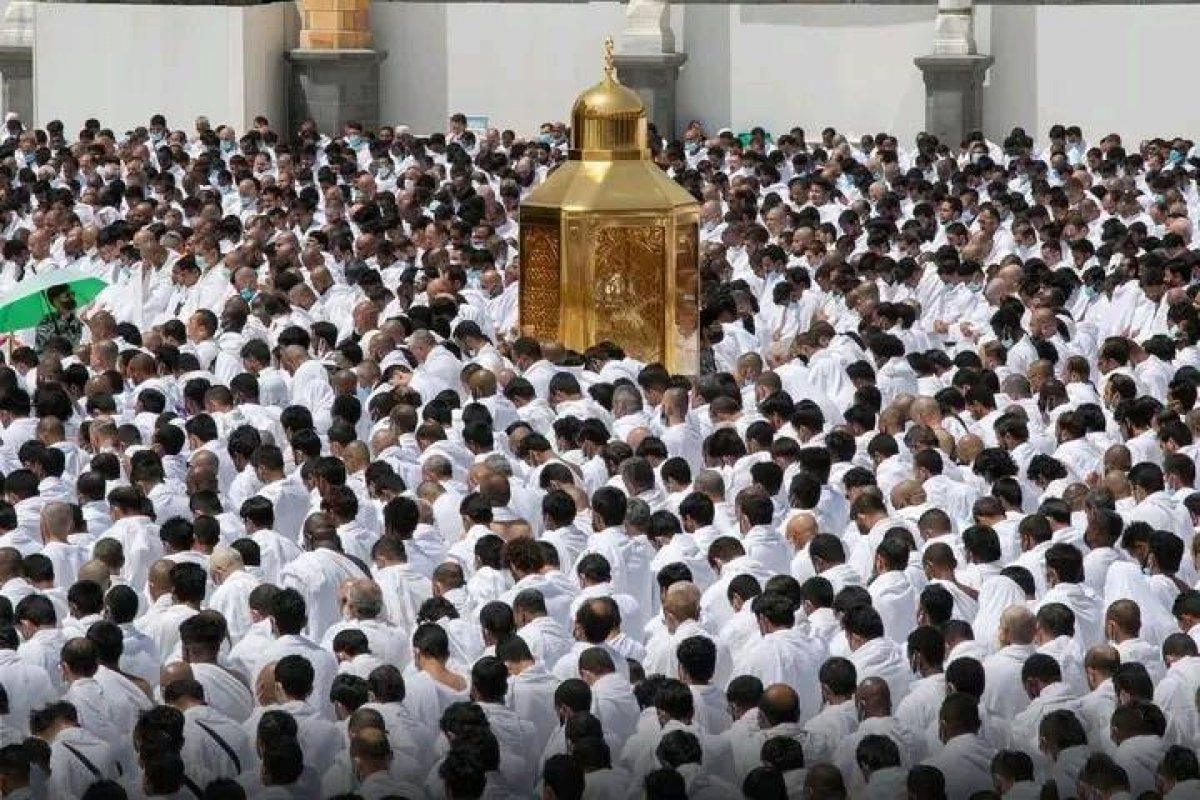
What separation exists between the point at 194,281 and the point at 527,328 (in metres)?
2.70

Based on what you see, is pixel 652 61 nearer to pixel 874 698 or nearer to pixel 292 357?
pixel 292 357

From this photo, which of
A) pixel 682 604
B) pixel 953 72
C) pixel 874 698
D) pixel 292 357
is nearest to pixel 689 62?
pixel 953 72

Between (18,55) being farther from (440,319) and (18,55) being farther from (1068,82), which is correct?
(440,319)

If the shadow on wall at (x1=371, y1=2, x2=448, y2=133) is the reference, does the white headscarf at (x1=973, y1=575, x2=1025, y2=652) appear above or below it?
below

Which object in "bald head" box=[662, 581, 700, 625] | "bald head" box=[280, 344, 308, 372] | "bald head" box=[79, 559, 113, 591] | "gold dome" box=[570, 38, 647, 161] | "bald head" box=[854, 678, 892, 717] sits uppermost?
"gold dome" box=[570, 38, 647, 161]

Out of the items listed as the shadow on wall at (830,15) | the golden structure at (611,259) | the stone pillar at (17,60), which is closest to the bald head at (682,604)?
the golden structure at (611,259)

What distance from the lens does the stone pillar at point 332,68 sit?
101 feet

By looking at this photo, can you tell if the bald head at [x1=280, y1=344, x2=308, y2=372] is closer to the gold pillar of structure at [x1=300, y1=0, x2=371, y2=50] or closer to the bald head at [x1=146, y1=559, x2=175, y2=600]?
the bald head at [x1=146, y1=559, x2=175, y2=600]

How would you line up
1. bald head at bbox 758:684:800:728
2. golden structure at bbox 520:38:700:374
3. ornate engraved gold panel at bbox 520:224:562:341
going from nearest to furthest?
bald head at bbox 758:684:800:728 < golden structure at bbox 520:38:700:374 < ornate engraved gold panel at bbox 520:224:562:341

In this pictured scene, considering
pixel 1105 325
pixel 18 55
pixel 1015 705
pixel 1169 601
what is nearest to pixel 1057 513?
pixel 1169 601

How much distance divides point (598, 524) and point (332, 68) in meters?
19.1

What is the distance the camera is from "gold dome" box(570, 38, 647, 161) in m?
18.3

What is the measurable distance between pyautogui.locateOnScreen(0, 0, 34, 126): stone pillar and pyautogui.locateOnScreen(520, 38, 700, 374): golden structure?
47.1ft

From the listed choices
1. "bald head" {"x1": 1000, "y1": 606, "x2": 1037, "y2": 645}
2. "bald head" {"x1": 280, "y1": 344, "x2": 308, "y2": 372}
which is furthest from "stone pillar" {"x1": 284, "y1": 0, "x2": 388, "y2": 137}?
"bald head" {"x1": 1000, "y1": 606, "x2": 1037, "y2": 645}
